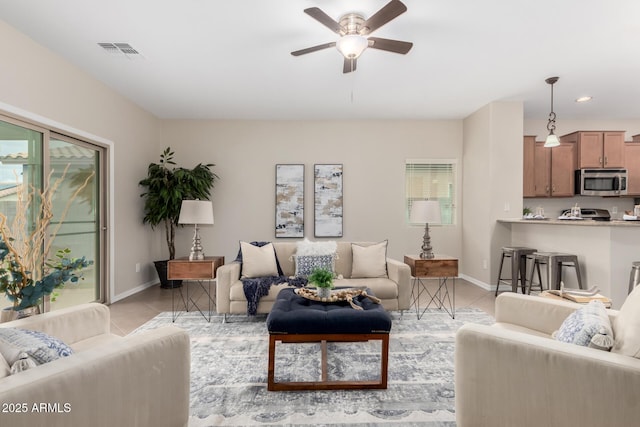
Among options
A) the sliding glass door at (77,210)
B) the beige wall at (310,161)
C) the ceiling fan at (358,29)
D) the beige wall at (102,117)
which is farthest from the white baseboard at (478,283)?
the sliding glass door at (77,210)

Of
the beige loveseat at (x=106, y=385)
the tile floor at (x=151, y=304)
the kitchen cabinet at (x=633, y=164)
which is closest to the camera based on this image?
the beige loveseat at (x=106, y=385)

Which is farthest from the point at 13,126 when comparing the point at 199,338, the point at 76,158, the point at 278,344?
the point at 278,344

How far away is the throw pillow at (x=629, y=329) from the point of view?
120 centimetres

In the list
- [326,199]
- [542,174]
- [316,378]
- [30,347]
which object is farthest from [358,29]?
[542,174]

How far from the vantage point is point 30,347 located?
115 centimetres

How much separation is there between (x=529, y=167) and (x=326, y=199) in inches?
139

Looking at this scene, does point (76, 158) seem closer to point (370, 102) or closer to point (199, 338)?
point (199, 338)

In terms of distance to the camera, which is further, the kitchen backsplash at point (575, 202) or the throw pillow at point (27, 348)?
the kitchen backsplash at point (575, 202)

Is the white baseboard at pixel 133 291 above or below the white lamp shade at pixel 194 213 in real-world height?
below

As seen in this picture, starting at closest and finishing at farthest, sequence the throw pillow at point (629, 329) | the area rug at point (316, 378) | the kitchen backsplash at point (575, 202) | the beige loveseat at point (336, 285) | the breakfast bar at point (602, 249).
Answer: the throw pillow at point (629, 329), the area rug at point (316, 378), the breakfast bar at point (602, 249), the beige loveseat at point (336, 285), the kitchen backsplash at point (575, 202)

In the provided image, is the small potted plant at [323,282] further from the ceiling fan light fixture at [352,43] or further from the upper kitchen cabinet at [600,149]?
the upper kitchen cabinet at [600,149]

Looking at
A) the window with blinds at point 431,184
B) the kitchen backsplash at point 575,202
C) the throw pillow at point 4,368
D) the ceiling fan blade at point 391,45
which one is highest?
the ceiling fan blade at point 391,45

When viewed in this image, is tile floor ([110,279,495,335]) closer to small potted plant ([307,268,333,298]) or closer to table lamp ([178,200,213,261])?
table lamp ([178,200,213,261])

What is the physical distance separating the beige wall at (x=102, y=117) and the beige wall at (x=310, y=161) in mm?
692
